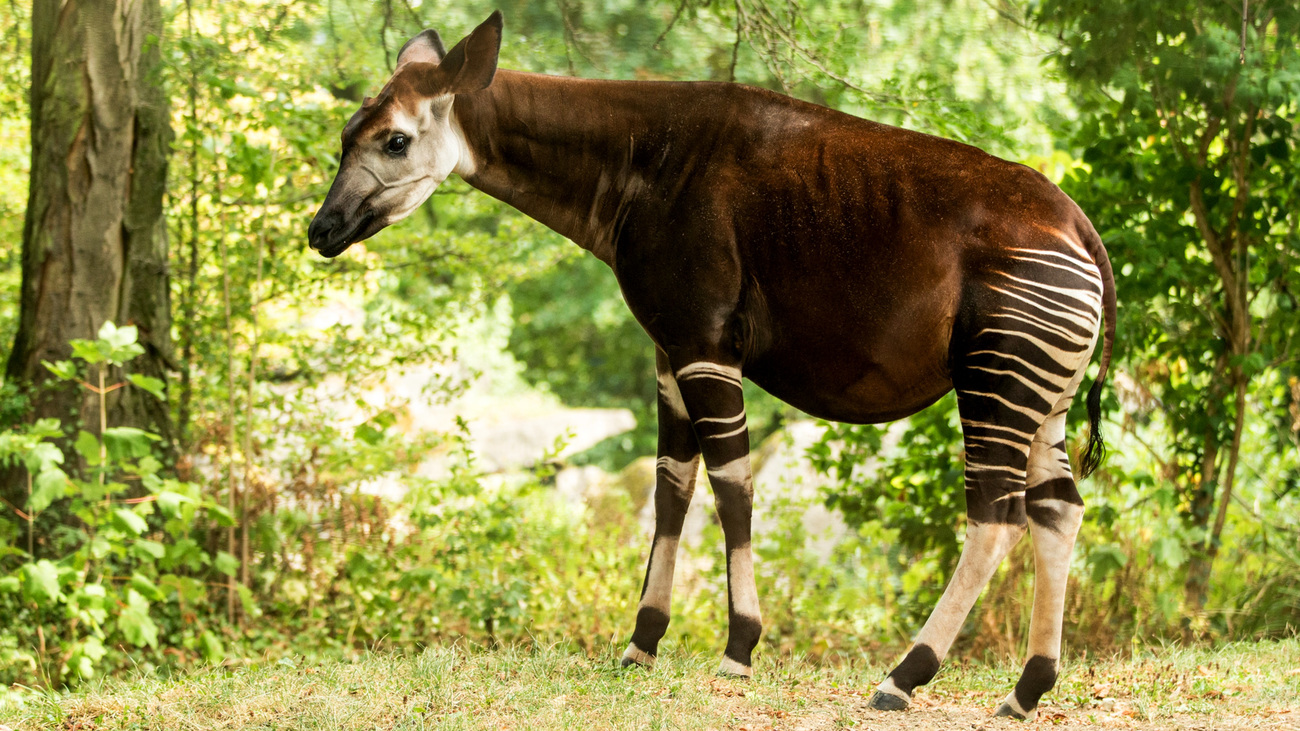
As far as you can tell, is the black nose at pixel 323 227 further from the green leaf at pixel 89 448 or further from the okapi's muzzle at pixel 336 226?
the green leaf at pixel 89 448

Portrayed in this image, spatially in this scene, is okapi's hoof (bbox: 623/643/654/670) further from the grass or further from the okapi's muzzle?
the okapi's muzzle

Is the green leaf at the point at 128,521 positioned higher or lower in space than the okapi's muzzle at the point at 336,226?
lower

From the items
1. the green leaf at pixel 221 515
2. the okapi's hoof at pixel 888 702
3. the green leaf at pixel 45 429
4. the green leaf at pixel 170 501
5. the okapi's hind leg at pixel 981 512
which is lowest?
the green leaf at pixel 221 515

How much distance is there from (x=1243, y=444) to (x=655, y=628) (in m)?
6.02

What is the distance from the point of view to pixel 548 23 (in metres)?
6.16

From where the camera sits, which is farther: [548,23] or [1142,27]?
[548,23]

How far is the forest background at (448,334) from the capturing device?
224 inches

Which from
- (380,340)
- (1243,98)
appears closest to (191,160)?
(380,340)

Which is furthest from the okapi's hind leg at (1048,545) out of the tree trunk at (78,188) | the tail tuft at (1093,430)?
the tree trunk at (78,188)

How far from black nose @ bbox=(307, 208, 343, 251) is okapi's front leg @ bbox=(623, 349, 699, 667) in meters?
1.23

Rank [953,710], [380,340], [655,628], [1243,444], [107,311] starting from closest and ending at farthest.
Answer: [953,710] → [655,628] → [107,311] → [380,340] → [1243,444]

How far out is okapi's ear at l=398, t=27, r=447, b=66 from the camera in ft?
12.2

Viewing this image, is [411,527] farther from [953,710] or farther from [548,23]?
[953,710]

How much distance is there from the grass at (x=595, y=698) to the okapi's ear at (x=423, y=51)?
2.12 metres
